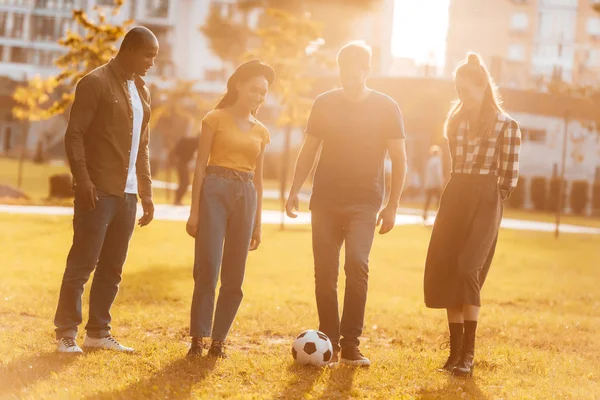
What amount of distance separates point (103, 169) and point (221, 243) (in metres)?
0.93

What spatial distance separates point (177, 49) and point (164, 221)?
60878 millimetres

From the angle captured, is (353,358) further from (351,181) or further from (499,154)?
(499,154)

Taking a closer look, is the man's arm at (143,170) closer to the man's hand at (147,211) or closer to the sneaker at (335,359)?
the man's hand at (147,211)

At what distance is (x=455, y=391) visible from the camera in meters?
6.49

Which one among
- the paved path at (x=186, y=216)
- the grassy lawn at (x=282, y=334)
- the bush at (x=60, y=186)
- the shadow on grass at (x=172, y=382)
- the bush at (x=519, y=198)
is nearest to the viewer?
the shadow on grass at (x=172, y=382)

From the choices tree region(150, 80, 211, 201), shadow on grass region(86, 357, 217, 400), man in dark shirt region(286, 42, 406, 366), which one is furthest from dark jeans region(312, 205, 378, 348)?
tree region(150, 80, 211, 201)

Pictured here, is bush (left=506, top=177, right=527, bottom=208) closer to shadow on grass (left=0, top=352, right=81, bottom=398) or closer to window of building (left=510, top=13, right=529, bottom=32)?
shadow on grass (left=0, top=352, right=81, bottom=398)

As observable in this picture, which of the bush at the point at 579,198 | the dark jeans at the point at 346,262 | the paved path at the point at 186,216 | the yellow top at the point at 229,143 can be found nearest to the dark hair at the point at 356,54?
the yellow top at the point at 229,143

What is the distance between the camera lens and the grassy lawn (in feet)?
20.6

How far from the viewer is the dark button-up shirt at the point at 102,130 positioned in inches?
264

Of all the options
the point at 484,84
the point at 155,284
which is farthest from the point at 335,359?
the point at 155,284

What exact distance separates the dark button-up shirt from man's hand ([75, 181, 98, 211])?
0.04 m

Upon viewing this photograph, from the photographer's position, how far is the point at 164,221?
22203 mm

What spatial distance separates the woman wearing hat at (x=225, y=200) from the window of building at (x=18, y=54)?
81626mm
